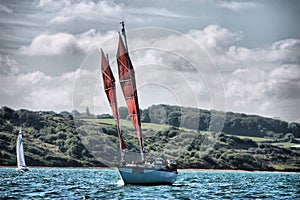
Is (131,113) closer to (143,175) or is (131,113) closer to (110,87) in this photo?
(110,87)

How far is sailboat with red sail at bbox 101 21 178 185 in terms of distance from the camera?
82.0m

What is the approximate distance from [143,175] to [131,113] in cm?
1054

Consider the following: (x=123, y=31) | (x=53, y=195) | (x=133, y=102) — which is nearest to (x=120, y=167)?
(x=133, y=102)

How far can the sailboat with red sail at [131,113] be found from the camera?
82.0 metres

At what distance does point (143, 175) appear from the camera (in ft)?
269

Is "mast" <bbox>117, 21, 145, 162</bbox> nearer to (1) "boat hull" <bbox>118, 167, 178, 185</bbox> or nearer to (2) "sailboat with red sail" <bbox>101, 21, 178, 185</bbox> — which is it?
(2) "sailboat with red sail" <bbox>101, 21, 178, 185</bbox>

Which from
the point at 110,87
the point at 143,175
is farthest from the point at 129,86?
the point at 143,175

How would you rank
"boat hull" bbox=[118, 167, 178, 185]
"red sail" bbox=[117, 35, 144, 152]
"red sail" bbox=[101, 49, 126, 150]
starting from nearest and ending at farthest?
"boat hull" bbox=[118, 167, 178, 185], "red sail" bbox=[117, 35, 144, 152], "red sail" bbox=[101, 49, 126, 150]

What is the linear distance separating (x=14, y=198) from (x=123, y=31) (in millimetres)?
35468

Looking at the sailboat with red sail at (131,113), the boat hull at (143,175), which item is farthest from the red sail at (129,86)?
the boat hull at (143,175)

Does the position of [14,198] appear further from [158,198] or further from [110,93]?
[110,93]

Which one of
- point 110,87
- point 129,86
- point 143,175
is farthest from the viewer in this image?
point 110,87

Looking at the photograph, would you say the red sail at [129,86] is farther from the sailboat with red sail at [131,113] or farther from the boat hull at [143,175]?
the boat hull at [143,175]

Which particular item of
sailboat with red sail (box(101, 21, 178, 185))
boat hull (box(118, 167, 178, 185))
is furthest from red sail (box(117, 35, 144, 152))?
boat hull (box(118, 167, 178, 185))
